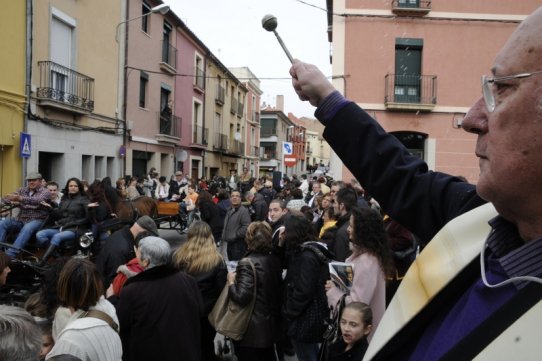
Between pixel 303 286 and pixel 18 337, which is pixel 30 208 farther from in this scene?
pixel 18 337

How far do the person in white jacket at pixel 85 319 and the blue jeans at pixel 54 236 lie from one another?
4.45 m

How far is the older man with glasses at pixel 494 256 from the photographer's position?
2.66 ft

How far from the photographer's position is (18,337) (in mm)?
1771

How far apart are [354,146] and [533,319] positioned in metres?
0.83

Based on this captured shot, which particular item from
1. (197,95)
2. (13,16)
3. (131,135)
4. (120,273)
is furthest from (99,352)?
(197,95)

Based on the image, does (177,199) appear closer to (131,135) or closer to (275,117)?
(131,135)

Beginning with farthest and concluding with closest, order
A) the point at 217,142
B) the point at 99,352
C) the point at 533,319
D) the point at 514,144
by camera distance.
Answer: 1. the point at 217,142
2. the point at 99,352
3. the point at 514,144
4. the point at 533,319

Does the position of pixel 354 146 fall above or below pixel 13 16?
below

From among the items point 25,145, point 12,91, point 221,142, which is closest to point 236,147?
point 221,142

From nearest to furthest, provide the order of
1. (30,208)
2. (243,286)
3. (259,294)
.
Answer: (243,286) < (259,294) < (30,208)

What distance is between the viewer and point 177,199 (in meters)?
15.0

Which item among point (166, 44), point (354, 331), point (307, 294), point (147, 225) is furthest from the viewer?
point (166, 44)

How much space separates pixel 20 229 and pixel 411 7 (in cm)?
1234

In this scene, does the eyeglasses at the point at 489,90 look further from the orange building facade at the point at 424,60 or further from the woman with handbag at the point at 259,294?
the orange building facade at the point at 424,60
